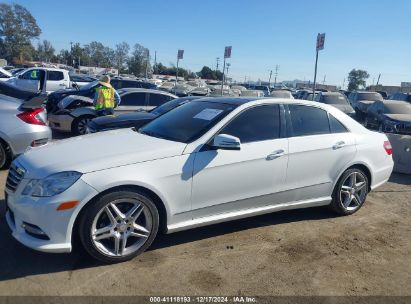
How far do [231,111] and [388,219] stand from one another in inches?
113

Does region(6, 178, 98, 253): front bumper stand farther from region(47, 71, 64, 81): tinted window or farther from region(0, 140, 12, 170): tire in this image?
region(47, 71, 64, 81): tinted window

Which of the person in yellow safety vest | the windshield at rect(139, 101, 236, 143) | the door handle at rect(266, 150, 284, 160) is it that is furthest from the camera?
the person in yellow safety vest

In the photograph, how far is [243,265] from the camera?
382cm

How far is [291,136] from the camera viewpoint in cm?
467

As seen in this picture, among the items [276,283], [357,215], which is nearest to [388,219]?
[357,215]

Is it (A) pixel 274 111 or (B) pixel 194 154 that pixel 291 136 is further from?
(B) pixel 194 154

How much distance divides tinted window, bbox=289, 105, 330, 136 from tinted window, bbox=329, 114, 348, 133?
0.08m

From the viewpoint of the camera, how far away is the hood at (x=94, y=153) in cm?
350

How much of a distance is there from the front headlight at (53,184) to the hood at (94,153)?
5 centimetres

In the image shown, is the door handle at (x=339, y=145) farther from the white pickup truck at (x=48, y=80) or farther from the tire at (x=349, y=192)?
the white pickup truck at (x=48, y=80)

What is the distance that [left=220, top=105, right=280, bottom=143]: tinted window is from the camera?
432cm

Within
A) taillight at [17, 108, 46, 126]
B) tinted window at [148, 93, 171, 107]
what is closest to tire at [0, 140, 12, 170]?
taillight at [17, 108, 46, 126]

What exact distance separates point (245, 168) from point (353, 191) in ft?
6.60

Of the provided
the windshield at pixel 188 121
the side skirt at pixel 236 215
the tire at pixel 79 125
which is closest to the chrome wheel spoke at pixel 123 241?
the side skirt at pixel 236 215
